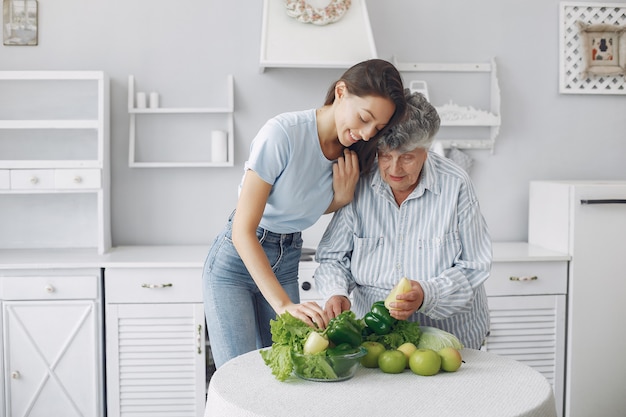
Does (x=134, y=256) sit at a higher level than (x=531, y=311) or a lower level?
higher

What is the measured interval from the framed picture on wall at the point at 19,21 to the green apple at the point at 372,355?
105 inches

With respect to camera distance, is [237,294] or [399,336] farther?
[237,294]

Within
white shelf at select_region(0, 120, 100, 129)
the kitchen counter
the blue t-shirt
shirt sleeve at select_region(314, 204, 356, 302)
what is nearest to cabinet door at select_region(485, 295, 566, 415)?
the kitchen counter

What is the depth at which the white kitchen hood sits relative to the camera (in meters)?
3.28

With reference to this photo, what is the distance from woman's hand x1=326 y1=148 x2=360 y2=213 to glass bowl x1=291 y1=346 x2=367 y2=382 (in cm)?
54

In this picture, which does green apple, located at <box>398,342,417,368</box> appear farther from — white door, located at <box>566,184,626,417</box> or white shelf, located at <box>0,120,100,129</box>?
white shelf, located at <box>0,120,100,129</box>

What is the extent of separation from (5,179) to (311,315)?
84.8 inches

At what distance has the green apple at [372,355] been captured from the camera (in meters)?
1.73

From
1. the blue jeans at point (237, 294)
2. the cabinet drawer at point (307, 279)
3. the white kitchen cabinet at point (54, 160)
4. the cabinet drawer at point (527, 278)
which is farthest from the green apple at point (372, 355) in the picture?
the white kitchen cabinet at point (54, 160)

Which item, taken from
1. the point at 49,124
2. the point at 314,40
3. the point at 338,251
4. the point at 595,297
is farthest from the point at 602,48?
the point at 49,124

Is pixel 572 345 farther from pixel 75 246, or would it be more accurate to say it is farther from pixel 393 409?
pixel 75 246

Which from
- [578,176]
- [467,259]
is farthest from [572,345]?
[467,259]

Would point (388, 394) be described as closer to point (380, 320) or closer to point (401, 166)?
point (380, 320)

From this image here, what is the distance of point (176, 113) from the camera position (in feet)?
12.0
